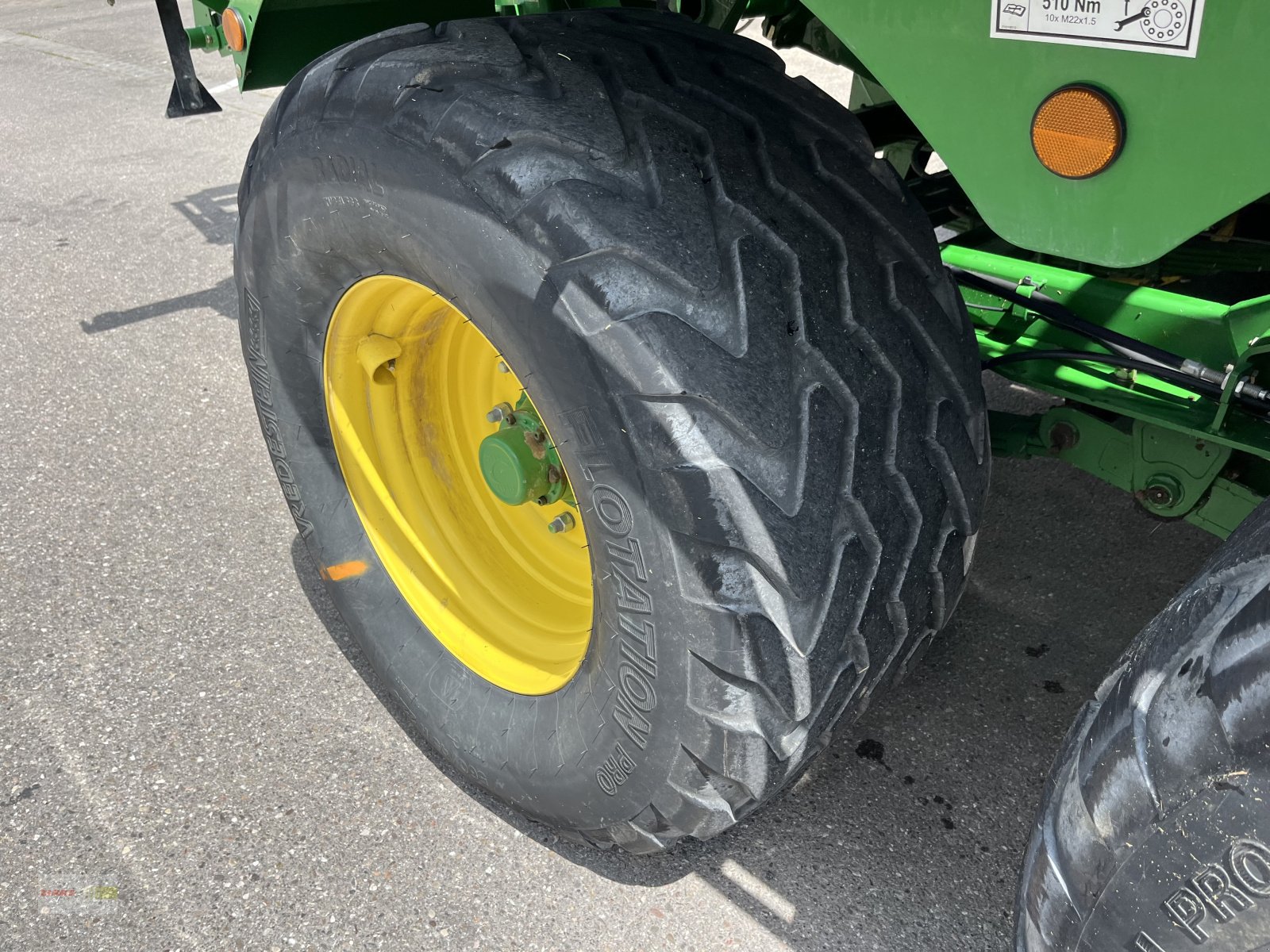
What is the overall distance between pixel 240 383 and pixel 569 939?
2.45 meters

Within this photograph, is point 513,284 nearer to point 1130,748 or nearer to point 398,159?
point 398,159

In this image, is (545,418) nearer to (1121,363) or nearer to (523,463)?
(523,463)

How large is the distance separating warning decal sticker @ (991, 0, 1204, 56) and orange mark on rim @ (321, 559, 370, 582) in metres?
1.60

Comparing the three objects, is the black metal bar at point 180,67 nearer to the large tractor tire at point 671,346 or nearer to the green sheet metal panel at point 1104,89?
the large tractor tire at point 671,346

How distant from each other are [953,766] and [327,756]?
47.6 inches

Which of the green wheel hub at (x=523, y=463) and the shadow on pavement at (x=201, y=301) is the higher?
the green wheel hub at (x=523, y=463)

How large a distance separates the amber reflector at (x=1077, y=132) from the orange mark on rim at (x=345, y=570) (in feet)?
5.17

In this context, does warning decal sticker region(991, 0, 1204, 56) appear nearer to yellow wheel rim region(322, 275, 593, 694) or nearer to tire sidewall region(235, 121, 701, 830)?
tire sidewall region(235, 121, 701, 830)

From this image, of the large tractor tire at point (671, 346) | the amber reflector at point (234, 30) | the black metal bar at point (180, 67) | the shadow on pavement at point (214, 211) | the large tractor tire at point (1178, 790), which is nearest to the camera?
the large tractor tire at point (1178, 790)

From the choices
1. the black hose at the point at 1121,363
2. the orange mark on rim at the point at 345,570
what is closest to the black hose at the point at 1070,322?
the black hose at the point at 1121,363

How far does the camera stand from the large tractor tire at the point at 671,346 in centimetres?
136

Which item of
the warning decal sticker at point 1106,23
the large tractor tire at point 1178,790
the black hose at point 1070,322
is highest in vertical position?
the warning decal sticker at point 1106,23

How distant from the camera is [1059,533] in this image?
272 centimetres

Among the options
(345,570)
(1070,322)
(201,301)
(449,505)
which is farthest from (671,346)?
(201,301)
